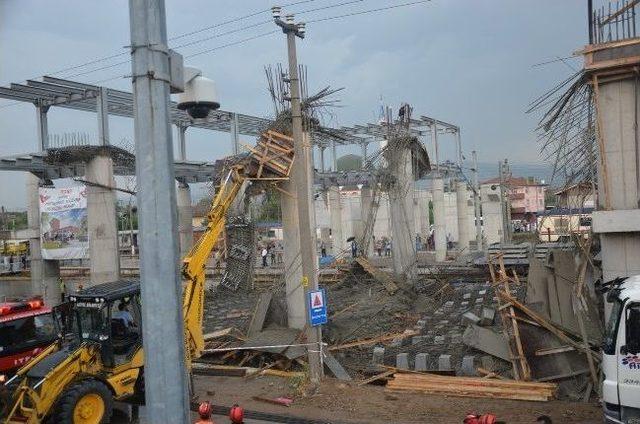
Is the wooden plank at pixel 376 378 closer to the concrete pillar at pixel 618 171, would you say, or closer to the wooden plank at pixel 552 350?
the wooden plank at pixel 552 350

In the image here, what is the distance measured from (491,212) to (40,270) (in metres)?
33.9

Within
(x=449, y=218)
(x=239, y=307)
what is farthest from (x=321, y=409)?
(x=449, y=218)

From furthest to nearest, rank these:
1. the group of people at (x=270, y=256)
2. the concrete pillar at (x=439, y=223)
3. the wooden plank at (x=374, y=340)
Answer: the concrete pillar at (x=439, y=223) → the group of people at (x=270, y=256) → the wooden plank at (x=374, y=340)

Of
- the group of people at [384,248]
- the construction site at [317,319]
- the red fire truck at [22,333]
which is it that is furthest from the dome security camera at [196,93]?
the group of people at [384,248]

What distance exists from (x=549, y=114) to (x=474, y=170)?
3028cm

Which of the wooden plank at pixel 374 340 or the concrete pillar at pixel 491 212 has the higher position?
the concrete pillar at pixel 491 212

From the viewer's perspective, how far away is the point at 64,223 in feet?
88.1

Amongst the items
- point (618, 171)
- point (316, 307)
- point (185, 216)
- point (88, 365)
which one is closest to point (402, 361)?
point (316, 307)

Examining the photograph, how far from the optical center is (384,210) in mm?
57906

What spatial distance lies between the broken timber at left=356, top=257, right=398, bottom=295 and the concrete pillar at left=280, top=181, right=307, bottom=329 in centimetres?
424

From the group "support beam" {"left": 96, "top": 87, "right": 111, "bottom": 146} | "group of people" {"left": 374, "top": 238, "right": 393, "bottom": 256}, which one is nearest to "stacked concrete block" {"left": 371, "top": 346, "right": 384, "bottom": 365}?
"support beam" {"left": 96, "top": 87, "right": 111, "bottom": 146}

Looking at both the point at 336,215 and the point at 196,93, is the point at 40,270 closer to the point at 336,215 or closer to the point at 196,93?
the point at 336,215

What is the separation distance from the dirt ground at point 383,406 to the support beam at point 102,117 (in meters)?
15.4

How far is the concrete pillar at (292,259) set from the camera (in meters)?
16.6
